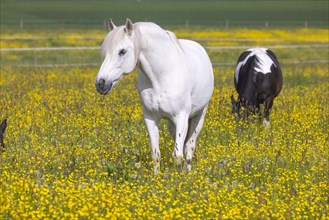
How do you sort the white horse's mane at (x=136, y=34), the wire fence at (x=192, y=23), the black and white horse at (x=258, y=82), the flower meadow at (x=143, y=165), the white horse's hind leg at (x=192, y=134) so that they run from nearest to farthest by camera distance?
the flower meadow at (x=143, y=165)
the white horse's mane at (x=136, y=34)
the white horse's hind leg at (x=192, y=134)
the black and white horse at (x=258, y=82)
the wire fence at (x=192, y=23)

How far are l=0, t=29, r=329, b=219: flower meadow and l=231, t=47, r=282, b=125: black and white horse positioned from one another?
1.09 feet

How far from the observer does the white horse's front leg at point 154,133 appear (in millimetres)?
8375

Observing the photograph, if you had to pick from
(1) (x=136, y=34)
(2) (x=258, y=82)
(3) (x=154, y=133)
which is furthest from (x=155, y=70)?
(2) (x=258, y=82)

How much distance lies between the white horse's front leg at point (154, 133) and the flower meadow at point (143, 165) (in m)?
0.13

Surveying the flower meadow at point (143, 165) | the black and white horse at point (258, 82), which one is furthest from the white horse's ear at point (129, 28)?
the black and white horse at point (258, 82)

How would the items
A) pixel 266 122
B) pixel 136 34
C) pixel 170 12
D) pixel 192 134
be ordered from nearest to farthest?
pixel 136 34, pixel 192 134, pixel 266 122, pixel 170 12

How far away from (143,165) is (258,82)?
4.52m

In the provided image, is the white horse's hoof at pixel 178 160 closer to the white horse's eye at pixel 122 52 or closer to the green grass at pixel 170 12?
the white horse's eye at pixel 122 52

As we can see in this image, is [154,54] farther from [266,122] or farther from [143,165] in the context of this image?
[266,122]

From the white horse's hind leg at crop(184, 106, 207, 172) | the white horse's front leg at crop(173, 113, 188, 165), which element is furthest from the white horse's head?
the white horse's hind leg at crop(184, 106, 207, 172)

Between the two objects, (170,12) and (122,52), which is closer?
(122,52)

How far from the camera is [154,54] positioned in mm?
8250

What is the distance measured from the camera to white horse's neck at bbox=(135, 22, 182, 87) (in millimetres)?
8175

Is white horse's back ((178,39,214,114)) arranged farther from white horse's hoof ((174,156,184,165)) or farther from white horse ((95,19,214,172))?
white horse's hoof ((174,156,184,165))
